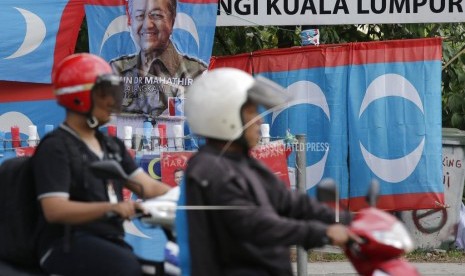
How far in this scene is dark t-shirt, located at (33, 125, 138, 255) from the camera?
14.7 ft

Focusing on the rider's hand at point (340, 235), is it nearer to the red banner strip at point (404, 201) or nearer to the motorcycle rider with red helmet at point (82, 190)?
the motorcycle rider with red helmet at point (82, 190)

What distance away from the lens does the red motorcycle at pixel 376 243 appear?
404 cm

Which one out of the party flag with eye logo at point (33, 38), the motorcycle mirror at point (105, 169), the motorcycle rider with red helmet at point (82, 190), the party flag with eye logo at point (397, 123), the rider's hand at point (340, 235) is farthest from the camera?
the party flag with eye logo at point (397, 123)

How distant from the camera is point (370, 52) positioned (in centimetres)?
1112

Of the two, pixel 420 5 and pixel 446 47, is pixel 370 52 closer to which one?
pixel 420 5

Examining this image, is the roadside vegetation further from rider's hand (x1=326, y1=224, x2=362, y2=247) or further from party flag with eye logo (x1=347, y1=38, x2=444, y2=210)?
rider's hand (x1=326, y1=224, x2=362, y2=247)

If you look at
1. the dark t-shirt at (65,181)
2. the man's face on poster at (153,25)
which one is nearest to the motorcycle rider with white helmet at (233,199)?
the dark t-shirt at (65,181)

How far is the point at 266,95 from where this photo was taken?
4.13m

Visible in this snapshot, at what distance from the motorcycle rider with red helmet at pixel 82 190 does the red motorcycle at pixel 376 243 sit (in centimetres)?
95

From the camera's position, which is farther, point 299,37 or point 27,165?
point 299,37

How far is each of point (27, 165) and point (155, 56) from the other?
224 inches

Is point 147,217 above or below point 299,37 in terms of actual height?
below

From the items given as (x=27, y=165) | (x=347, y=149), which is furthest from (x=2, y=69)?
(x=27, y=165)

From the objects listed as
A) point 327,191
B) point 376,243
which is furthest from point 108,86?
point 376,243
